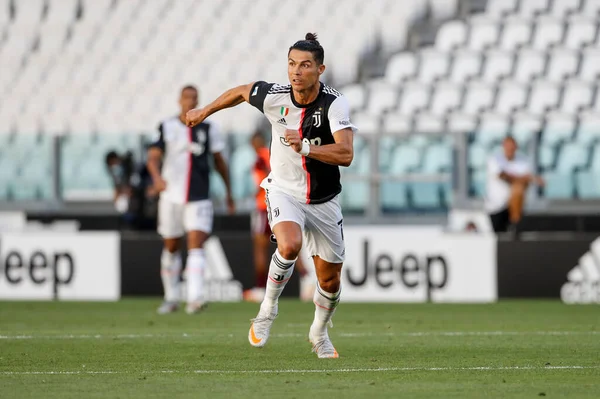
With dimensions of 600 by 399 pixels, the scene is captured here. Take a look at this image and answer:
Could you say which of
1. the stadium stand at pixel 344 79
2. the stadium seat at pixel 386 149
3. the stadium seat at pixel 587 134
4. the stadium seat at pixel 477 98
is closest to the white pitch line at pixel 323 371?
the stadium stand at pixel 344 79

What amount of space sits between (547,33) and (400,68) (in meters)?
2.38

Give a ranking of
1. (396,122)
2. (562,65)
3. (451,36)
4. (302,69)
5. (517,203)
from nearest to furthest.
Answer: (302,69) < (517,203) < (396,122) < (562,65) < (451,36)

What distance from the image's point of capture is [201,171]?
502 inches

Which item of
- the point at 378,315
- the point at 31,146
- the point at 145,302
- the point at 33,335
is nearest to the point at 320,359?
the point at 33,335

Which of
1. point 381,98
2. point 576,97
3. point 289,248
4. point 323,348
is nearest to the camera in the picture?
point 289,248

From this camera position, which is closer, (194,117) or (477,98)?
(194,117)

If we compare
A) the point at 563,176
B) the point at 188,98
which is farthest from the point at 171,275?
the point at 563,176

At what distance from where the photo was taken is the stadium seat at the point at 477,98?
19.2 meters

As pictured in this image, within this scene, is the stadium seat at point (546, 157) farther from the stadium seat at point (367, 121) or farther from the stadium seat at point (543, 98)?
the stadium seat at point (367, 121)

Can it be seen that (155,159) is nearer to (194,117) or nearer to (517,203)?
Answer: (194,117)

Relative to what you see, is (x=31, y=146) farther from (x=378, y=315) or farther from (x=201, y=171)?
(x=378, y=315)

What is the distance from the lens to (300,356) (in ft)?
26.2

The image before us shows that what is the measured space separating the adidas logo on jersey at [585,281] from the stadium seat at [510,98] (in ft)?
15.5

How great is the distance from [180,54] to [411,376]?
1632 cm
